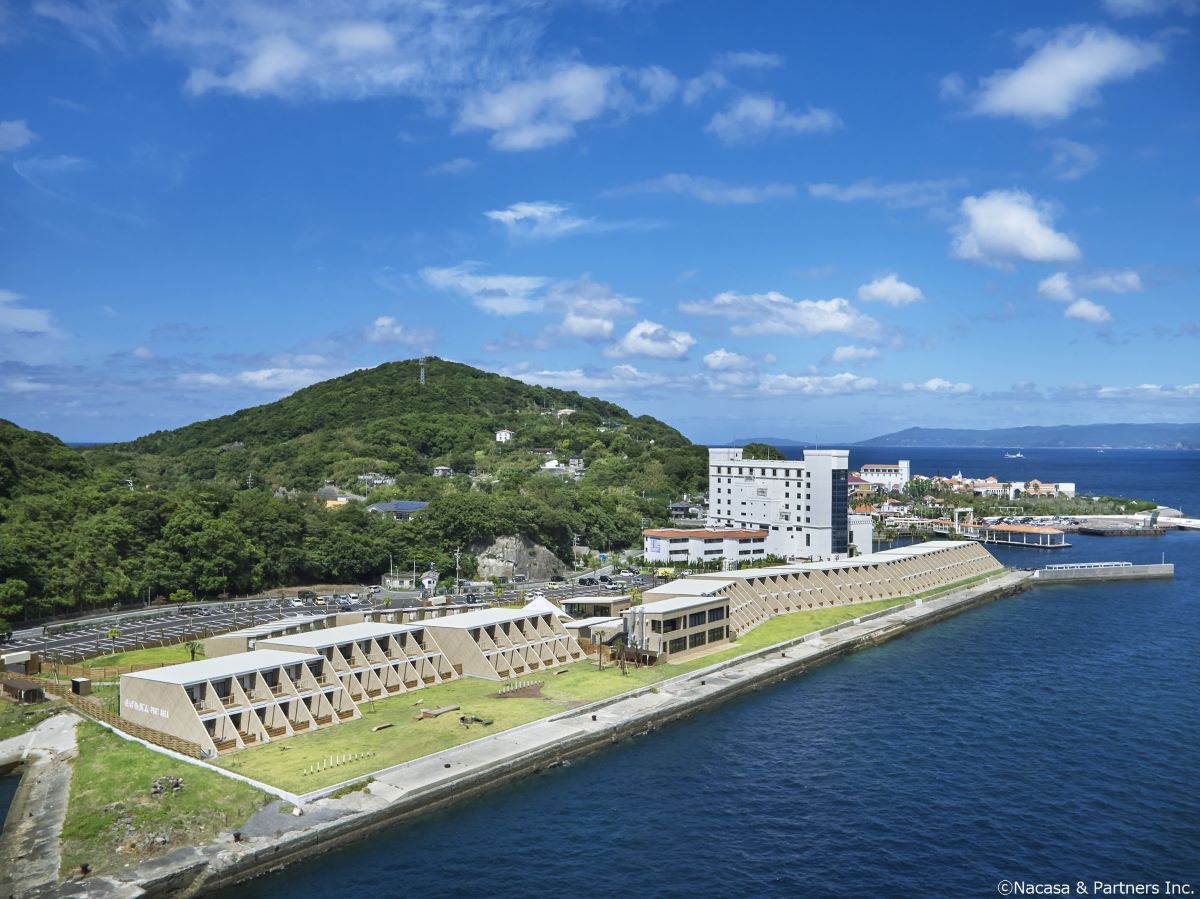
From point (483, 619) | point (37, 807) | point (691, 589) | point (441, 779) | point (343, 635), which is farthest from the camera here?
point (691, 589)

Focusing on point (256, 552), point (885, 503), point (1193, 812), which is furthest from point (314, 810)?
point (885, 503)

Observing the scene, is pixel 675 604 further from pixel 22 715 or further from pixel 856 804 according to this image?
pixel 22 715

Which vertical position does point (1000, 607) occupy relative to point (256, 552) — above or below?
below

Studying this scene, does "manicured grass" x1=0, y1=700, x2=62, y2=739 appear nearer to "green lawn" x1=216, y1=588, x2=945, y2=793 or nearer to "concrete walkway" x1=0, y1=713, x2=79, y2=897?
"concrete walkway" x1=0, y1=713, x2=79, y2=897

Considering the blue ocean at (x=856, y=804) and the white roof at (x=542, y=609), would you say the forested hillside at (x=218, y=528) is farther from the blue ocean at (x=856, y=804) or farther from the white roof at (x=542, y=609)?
the blue ocean at (x=856, y=804)

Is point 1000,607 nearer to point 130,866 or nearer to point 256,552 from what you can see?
point 256,552

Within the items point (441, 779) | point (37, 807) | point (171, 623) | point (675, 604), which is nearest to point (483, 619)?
point (675, 604)
